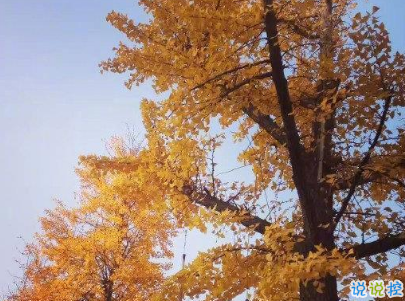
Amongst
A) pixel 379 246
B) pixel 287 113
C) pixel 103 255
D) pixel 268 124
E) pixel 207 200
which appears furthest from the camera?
pixel 103 255

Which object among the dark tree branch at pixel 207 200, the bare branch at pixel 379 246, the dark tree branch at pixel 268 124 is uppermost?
the dark tree branch at pixel 268 124

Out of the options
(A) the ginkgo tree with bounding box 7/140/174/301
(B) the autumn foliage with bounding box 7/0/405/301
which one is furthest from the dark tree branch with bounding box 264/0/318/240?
(A) the ginkgo tree with bounding box 7/140/174/301

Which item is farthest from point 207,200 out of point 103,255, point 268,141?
point 103,255

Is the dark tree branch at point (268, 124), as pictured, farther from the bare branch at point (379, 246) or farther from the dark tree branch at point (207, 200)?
the bare branch at point (379, 246)

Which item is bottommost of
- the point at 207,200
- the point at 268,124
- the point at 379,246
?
the point at 379,246

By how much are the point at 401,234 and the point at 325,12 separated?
2.72 meters

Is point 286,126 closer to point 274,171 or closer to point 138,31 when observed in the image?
point 274,171

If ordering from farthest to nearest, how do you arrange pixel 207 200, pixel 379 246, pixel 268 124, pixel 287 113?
pixel 207 200, pixel 268 124, pixel 379 246, pixel 287 113

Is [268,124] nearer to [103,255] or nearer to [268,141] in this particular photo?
[268,141]

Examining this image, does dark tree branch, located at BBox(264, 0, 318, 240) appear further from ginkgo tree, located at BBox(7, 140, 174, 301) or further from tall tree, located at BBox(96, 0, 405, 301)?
ginkgo tree, located at BBox(7, 140, 174, 301)

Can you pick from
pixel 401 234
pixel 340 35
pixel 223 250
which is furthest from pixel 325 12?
pixel 223 250

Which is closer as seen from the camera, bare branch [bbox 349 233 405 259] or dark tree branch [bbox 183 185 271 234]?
bare branch [bbox 349 233 405 259]


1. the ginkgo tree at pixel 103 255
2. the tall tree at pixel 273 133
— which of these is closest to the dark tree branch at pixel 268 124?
the tall tree at pixel 273 133

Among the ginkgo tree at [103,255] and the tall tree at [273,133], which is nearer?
the tall tree at [273,133]
